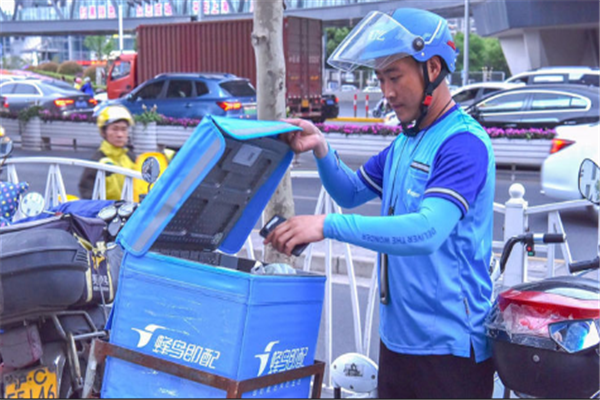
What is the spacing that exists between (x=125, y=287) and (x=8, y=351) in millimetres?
1375

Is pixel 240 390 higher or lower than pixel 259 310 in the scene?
lower

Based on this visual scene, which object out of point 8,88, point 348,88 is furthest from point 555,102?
point 348,88

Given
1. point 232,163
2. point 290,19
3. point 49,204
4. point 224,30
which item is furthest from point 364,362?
point 224,30

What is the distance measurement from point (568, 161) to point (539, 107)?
5.99 m

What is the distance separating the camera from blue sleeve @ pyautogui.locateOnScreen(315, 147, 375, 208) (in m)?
2.77

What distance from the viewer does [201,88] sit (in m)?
20.6

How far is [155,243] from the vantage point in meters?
2.52

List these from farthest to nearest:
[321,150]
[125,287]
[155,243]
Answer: [321,150]
[155,243]
[125,287]

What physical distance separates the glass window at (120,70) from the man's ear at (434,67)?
26246 millimetres

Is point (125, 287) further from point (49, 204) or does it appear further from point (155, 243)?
point (49, 204)

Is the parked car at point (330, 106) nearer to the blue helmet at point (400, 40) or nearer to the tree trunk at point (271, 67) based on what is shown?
the tree trunk at point (271, 67)

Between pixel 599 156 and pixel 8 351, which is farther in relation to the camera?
pixel 599 156

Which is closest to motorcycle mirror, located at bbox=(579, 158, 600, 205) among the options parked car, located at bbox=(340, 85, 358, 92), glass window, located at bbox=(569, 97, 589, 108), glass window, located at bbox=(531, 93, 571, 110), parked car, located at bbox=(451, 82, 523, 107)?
glass window, located at bbox=(569, 97, 589, 108)

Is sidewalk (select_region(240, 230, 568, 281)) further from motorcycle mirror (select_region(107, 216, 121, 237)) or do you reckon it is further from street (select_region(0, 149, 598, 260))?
motorcycle mirror (select_region(107, 216, 121, 237))
